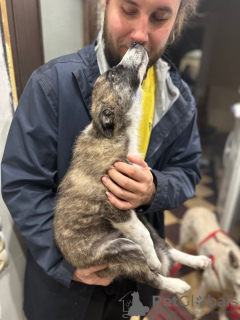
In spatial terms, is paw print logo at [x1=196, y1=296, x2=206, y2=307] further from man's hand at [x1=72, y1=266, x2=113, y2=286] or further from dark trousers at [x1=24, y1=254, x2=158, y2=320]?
man's hand at [x1=72, y1=266, x2=113, y2=286]

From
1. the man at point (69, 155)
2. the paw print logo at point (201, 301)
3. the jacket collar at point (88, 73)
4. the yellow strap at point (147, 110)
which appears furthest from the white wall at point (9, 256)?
the paw print logo at point (201, 301)

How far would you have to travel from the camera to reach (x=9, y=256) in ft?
4.43

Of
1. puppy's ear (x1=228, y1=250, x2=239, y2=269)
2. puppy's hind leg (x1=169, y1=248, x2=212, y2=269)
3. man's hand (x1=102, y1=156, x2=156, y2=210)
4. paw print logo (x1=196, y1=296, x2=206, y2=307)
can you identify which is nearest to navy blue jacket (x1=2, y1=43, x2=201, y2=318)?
man's hand (x1=102, y1=156, x2=156, y2=210)

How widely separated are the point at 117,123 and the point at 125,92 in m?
0.19

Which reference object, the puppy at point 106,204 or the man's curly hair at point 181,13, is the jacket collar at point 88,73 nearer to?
the puppy at point 106,204

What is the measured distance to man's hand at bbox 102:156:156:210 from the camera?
3.56ft

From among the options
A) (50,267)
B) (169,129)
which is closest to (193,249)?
(169,129)

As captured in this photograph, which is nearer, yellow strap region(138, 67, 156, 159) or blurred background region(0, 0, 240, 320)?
blurred background region(0, 0, 240, 320)

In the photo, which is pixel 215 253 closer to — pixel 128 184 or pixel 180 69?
pixel 128 184

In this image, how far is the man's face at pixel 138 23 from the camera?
101 cm

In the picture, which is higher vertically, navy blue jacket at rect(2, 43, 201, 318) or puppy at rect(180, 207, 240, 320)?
navy blue jacket at rect(2, 43, 201, 318)

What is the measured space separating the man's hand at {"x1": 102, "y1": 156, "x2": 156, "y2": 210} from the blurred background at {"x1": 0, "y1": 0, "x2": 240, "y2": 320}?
613 mm

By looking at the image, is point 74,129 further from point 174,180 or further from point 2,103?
point 174,180

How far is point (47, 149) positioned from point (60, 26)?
653 millimetres
